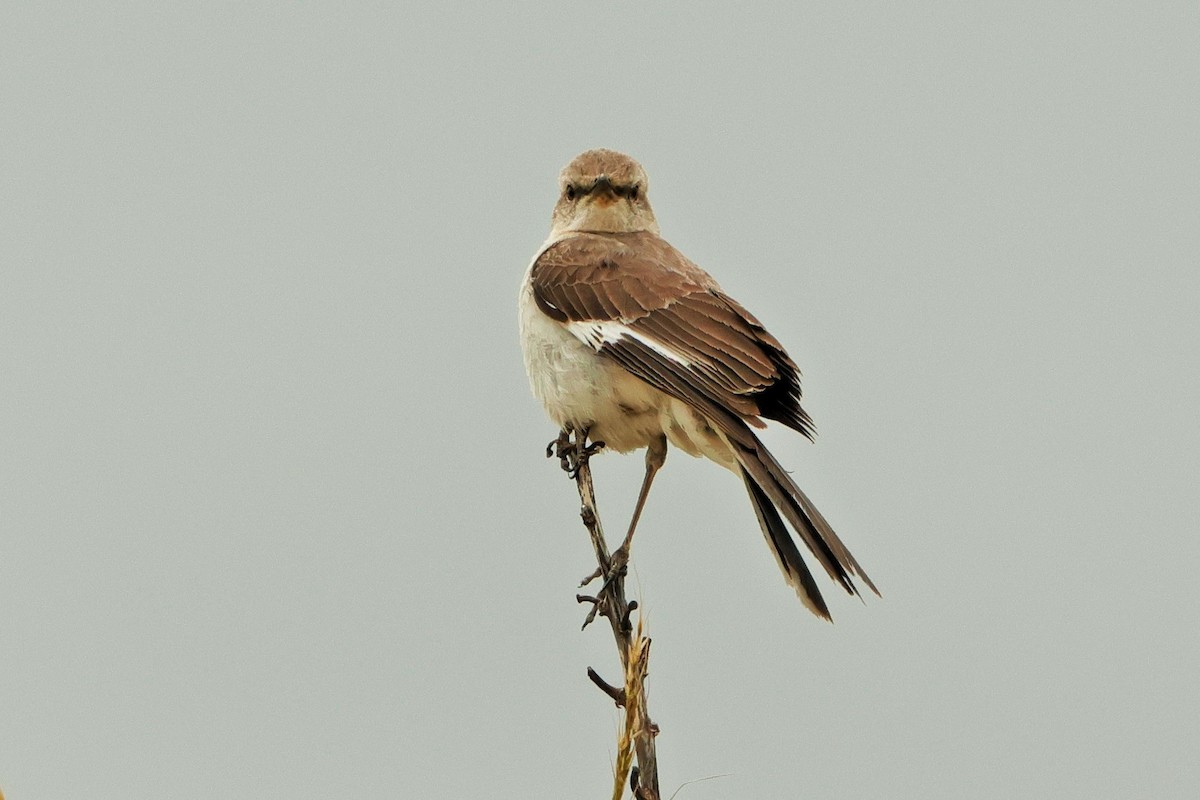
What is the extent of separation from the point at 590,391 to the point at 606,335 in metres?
0.24

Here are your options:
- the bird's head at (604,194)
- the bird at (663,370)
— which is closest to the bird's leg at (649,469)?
the bird at (663,370)

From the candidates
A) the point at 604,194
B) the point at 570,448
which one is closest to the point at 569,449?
the point at 570,448

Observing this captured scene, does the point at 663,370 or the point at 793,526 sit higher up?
the point at 663,370

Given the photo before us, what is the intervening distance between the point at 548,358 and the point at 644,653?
2.80 meters

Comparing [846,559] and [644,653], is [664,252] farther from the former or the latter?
[644,653]

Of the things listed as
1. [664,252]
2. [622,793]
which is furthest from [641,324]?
[622,793]

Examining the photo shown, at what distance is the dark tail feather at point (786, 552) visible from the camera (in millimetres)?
5160

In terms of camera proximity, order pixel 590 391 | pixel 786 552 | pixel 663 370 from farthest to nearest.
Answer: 1. pixel 590 391
2. pixel 663 370
3. pixel 786 552

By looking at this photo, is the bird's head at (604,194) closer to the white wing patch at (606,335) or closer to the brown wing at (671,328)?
the brown wing at (671,328)

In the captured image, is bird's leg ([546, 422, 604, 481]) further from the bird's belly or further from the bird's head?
the bird's head

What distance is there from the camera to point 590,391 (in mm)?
5902

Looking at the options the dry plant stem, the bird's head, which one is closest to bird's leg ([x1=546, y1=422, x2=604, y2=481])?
the dry plant stem

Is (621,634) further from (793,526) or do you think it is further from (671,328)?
(671,328)

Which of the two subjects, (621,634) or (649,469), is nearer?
(621,634)
